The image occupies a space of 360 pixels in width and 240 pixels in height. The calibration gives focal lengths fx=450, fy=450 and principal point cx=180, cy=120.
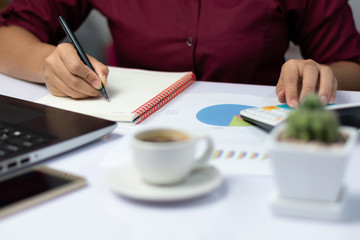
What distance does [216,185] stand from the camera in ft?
1.69

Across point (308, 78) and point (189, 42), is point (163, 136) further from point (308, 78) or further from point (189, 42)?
point (189, 42)

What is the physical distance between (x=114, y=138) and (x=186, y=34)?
1.80 ft

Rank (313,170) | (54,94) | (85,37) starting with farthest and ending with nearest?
(85,37) < (54,94) < (313,170)

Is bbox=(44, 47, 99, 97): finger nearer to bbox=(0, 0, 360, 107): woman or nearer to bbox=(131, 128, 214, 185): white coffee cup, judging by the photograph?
bbox=(0, 0, 360, 107): woman

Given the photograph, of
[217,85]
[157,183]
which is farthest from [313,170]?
[217,85]

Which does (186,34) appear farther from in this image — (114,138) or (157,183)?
(157,183)

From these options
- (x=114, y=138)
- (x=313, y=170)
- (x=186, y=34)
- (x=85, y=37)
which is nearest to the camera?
(x=313, y=170)

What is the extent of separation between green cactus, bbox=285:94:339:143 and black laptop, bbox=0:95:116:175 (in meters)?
0.33

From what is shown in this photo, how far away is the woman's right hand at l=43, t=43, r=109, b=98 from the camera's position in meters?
0.86

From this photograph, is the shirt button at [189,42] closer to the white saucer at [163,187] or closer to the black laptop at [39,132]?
the black laptop at [39,132]

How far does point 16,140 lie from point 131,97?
30cm

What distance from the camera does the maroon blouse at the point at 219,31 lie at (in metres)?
1.17

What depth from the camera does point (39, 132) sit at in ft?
2.16

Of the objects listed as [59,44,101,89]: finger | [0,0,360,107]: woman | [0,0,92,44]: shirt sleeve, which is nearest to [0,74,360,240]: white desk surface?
[59,44,101,89]: finger
